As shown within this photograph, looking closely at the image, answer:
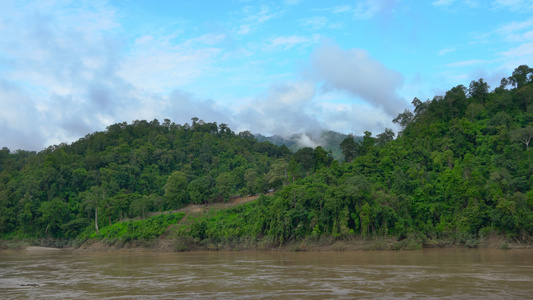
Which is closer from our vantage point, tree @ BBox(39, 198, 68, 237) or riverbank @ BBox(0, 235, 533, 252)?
riverbank @ BBox(0, 235, 533, 252)

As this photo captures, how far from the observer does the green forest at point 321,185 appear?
4119cm

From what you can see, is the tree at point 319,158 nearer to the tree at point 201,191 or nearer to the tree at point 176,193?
the tree at point 201,191

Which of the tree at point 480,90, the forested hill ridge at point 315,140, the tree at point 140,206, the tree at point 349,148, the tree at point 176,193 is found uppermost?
the forested hill ridge at point 315,140

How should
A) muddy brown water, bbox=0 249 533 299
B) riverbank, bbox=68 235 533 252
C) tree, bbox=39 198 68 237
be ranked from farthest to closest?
tree, bbox=39 198 68 237, riverbank, bbox=68 235 533 252, muddy brown water, bbox=0 249 533 299

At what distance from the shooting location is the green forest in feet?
135

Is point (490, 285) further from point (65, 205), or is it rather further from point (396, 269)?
point (65, 205)

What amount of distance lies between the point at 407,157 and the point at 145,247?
3489 cm

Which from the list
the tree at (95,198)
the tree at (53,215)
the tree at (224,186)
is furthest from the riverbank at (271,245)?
the tree at (224,186)

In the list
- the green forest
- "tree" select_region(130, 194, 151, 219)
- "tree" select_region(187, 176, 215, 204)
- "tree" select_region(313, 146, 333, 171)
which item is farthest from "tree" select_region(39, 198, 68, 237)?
"tree" select_region(313, 146, 333, 171)

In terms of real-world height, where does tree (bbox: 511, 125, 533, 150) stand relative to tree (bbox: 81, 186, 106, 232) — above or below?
above

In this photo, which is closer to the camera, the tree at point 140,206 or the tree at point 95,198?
the tree at point 140,206

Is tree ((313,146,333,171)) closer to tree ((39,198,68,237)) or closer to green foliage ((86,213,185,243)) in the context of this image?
green foliage ((86,213,185,243))

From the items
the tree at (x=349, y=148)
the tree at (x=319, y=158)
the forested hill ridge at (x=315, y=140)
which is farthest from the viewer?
the forested hill ridge at (x=315, y=140)

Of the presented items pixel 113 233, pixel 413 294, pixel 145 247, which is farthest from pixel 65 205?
pixel 413 294
